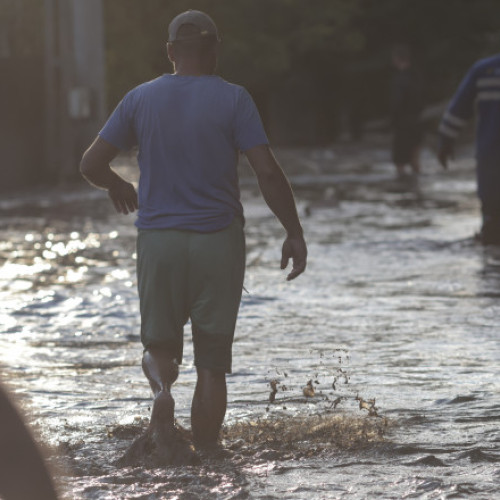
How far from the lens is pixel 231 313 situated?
582 cm

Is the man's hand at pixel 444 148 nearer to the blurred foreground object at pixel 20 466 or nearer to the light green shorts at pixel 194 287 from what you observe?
the blurred foreground object at pixel 20 466

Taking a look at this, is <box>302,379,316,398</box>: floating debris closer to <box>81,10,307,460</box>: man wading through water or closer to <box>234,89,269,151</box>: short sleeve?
<box>81,10,307,460</box>: man wading through water

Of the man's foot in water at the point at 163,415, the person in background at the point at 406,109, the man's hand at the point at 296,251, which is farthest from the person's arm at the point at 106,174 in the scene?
the person in background at the point at 406,109

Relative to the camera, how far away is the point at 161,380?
18.8ft

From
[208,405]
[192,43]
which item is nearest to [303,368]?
[208,405]

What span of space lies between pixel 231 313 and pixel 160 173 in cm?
58

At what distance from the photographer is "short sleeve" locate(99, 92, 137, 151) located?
5.79 metres

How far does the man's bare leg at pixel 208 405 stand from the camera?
585cm

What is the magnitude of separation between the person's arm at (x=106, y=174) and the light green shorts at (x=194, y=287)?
0.27 meters

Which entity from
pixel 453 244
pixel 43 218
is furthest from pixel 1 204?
pixel 453 244

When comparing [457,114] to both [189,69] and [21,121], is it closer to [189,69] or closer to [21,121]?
[189,69]

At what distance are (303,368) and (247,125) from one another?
2290 millimetres

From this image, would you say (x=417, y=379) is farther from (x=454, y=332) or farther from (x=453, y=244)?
(x=453, y=244)

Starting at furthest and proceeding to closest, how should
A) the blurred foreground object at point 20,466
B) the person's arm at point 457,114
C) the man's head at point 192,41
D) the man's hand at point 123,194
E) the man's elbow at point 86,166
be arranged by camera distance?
the person's arm at point 457,114 → the man's hand at point 123,194 → the man's elbow at point 86,166 → the man's head at point 192,41 → the blurred foreground object at point 20,466
